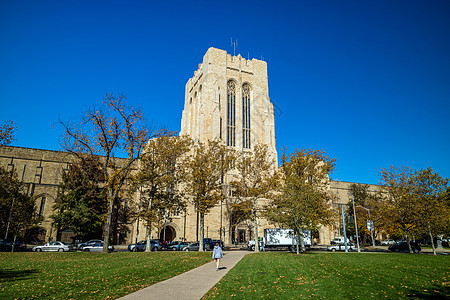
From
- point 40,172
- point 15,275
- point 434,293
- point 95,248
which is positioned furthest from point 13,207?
point 434,293

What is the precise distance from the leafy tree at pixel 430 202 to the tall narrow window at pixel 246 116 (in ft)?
111

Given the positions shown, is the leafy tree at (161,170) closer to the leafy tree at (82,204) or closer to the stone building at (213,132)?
the leafy tree at (82,204)

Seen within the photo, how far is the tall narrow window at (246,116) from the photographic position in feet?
196

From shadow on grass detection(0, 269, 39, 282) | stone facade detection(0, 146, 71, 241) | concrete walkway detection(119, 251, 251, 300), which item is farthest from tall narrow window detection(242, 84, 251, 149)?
shadow on grass detection(0, 269, 39, 282)

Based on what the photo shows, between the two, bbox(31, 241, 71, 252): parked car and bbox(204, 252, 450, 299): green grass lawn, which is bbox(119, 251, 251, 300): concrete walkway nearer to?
bbox(204, 252, 450, 299): green grass lawn

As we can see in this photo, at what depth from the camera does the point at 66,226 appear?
39969mm

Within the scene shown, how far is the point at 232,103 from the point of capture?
2409 inches

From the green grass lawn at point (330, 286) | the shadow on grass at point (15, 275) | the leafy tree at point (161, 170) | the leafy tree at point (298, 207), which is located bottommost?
the green grass lawn at point (330, 286)

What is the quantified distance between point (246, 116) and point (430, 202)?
39315mm

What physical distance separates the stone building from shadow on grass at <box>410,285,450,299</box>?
37588 millimetres

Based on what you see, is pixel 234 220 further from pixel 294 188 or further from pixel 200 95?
pixel 200 95

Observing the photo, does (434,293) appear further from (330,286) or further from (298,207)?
(298,207)

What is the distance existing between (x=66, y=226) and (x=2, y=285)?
3501 cm

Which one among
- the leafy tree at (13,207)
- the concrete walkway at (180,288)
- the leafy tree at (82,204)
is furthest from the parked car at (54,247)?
the concrete walkway at (180,288)
